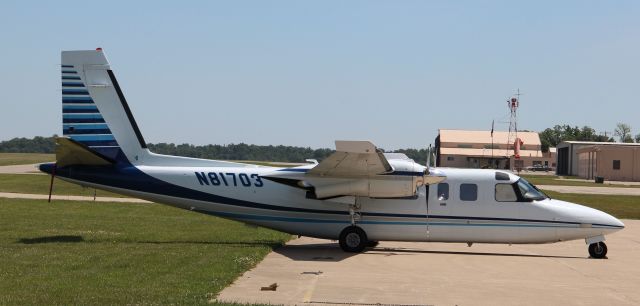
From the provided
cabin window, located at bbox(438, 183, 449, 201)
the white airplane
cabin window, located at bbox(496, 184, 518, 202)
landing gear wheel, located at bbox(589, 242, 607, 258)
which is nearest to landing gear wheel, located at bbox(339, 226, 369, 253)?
the white airplane

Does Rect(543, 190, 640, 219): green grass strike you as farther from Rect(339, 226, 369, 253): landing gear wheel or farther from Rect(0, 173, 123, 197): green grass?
Rect(0, 173, 123, 197): green grass

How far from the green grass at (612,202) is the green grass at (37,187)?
25.8 meters

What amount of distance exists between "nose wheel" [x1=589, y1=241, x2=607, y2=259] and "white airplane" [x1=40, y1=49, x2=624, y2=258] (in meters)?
0.02

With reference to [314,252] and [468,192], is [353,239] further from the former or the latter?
[468,192]

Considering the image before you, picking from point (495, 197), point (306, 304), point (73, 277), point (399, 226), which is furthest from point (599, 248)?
point (73, 277)

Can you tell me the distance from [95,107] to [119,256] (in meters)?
4.91

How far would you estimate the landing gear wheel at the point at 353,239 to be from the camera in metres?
18.2

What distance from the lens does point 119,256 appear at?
15.3 m

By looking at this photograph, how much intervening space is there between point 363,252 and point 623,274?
5924mm

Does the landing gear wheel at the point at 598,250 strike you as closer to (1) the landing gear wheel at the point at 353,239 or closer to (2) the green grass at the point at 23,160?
(1) the landing gear wheel at the point at 353,239

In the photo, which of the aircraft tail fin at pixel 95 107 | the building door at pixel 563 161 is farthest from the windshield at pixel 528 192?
the building door at pixel 563 161

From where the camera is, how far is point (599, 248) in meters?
18.2

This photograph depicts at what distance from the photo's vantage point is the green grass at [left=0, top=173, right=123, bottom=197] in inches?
1657

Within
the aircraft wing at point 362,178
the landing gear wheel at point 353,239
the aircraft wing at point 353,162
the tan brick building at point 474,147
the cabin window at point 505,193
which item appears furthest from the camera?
the tan brick building at point 474,147
